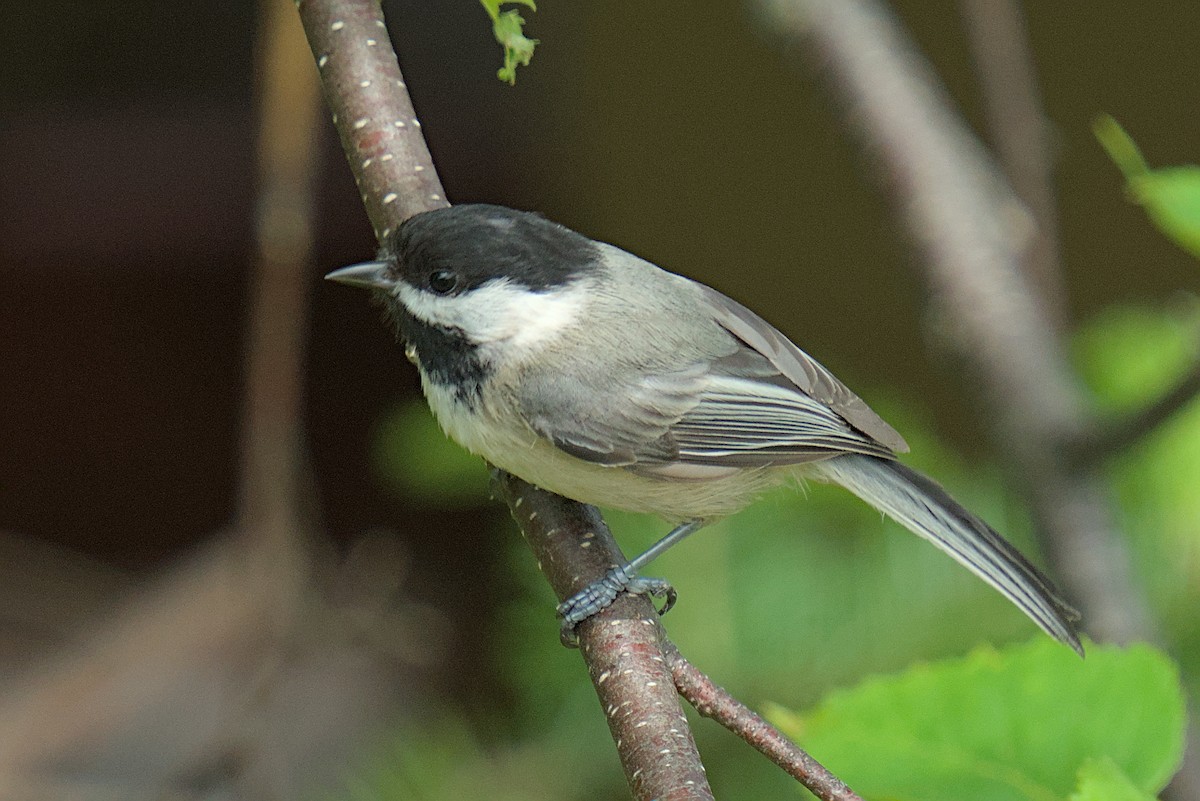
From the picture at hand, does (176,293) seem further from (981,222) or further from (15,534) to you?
(981,222)

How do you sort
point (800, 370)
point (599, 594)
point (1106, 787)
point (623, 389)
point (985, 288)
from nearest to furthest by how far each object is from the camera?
point (1106, 787), point (599, 594), point (623, 389), point (800, 370), point (985, 288)

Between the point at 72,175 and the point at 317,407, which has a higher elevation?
the point at 72,175

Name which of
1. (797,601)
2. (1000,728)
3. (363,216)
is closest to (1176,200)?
(1000,728)

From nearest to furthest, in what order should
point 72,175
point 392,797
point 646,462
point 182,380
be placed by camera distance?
point 646,462 < point 392,797 < point 72,175 < point 182,380

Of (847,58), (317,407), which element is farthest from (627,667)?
(317,407)

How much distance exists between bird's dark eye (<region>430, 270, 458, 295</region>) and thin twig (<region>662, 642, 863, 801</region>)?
569 millimetres

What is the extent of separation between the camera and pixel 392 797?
7.22ft

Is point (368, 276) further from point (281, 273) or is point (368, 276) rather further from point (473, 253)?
point (281, 273)

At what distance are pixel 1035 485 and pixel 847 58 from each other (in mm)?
803

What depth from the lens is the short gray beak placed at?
5.14 feet

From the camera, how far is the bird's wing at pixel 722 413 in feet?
5.16

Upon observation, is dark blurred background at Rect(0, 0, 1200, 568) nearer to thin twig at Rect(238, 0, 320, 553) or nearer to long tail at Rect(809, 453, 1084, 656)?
thin twig at Rect(238, 0, 320, 553)

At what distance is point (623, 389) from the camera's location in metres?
1.62

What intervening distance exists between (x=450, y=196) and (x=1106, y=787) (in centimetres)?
287
